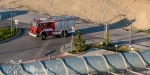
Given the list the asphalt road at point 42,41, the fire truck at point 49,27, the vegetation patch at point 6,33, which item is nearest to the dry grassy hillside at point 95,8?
the asphalt road at point 42,41

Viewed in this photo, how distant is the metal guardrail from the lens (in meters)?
10.2

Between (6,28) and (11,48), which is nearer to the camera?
(11,48)

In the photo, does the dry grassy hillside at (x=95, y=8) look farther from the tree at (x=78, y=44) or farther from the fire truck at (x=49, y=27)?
the tree at (x=78, y=44)

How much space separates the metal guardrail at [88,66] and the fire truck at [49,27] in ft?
71.7

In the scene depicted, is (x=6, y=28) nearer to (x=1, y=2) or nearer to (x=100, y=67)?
(x=1, y=2)

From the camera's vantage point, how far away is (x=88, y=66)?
10.7 metres

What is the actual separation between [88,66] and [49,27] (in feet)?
75.9

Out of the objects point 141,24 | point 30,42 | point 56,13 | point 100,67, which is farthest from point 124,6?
point 100,67

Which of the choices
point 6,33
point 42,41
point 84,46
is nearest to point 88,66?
point 84,46

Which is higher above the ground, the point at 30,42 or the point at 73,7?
the point at 73,7

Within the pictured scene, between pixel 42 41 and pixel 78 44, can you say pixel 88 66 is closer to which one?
pixel 78 44

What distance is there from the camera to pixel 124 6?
160 feet

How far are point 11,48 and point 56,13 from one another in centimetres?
1828

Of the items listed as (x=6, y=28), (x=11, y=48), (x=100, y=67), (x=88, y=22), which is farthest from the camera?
(x=88, y=22)
